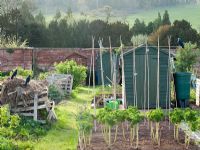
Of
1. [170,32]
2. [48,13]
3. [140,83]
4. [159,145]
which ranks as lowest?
[159,145]

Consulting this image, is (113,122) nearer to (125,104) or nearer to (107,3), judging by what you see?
(125,104)

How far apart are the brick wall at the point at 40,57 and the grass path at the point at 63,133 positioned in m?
7.54

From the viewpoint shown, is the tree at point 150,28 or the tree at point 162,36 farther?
the tree at point 150,28

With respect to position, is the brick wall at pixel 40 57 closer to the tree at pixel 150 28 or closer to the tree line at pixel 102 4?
the tree at pixel 150 28

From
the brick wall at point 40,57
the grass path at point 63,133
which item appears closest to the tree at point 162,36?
the brick wall at point 40,57

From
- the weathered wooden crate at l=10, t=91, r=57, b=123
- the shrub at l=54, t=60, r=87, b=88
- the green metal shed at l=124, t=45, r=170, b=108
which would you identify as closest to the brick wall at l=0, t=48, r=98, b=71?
the shrub at l=54, t=60, r=87, b=88

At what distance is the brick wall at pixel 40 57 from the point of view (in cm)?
2281

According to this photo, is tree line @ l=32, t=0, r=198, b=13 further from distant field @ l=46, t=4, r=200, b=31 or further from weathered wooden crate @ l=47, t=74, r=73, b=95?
weathered wooden crate @ l=47, t=74, r=73, b=95

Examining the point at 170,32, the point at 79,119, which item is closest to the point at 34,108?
the point at 79,119

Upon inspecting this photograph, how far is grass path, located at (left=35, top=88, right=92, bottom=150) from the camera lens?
32.4 ft

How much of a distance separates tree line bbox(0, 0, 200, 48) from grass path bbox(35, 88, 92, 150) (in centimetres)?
1659

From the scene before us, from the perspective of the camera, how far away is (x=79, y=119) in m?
9.56

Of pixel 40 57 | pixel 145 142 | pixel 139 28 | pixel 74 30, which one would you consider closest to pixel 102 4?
pixel 139 28

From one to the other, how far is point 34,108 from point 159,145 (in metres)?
3.35
